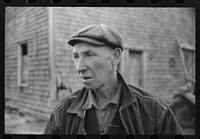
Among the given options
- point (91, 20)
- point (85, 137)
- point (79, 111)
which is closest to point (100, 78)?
point (79, 111)

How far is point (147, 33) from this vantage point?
85.9 inches

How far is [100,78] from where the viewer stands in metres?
1.51

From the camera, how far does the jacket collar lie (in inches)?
58.7

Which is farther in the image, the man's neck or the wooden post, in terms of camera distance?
the wooden post

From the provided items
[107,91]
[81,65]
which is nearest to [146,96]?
[107,91]

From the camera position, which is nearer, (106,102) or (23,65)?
(106,102)

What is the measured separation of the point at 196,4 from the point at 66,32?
1.26m

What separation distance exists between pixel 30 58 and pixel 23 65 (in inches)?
4.0

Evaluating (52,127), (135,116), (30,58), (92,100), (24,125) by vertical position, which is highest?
(30,58)

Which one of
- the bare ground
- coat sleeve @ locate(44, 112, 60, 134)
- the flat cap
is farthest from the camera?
the bare ground

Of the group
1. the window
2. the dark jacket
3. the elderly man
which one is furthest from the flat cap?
the window

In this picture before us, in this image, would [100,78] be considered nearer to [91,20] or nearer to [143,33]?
[91,20]

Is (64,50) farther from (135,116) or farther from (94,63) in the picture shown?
(135,116)

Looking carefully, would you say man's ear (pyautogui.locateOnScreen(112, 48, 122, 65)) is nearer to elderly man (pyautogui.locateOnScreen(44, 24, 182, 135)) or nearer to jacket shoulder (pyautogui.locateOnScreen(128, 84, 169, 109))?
elderly man (pyautogui.locateOnScreen(44, 24, 182, 135))
